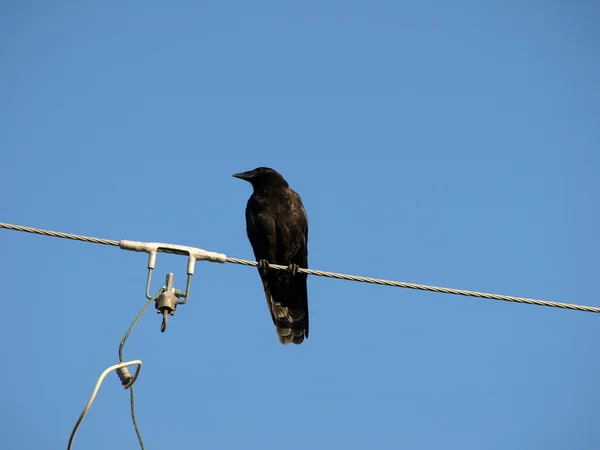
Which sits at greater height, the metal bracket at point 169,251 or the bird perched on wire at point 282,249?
the bird perched on wire at point 282,249

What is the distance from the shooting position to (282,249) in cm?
948

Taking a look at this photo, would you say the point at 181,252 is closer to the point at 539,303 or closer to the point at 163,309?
the point at 163,309

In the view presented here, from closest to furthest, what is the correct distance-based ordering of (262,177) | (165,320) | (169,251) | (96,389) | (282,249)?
(96,389) → (165,320) → (169,251) → (282,249) → (262,177)

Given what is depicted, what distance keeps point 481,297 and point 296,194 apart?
4.07 meters

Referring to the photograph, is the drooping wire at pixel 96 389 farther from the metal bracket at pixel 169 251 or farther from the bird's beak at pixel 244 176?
the bird's beak at pixel 244 176

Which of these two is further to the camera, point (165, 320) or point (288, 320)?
point (288, 320)

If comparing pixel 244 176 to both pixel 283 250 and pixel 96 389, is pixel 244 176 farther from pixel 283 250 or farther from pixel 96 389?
pixel 96 389

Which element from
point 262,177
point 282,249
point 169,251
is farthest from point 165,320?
point 262,177

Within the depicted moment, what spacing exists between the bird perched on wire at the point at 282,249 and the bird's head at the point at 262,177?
13 centimetres

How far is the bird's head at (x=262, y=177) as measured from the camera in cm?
1000

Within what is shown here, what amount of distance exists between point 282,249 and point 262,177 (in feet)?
3.52

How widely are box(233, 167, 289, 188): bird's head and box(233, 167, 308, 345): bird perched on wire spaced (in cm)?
13

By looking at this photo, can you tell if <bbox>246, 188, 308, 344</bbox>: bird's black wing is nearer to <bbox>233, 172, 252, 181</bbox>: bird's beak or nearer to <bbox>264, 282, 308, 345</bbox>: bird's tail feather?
<bbox>264, 282, 308, 345</bbox>: bird's tail feather

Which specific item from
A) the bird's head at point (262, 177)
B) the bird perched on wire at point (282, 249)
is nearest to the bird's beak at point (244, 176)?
the bird's head at point (262, 177)
